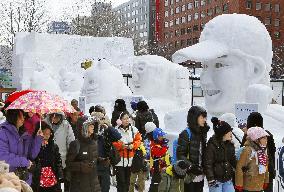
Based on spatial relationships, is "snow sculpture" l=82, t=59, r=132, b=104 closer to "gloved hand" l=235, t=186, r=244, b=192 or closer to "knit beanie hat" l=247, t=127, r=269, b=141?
"gloved hand" l=235, t=186, r=244, b=192

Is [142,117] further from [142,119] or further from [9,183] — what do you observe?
[9,183]

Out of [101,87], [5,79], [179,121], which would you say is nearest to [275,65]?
[5,79]

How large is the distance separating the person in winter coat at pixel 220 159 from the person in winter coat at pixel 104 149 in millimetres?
1560

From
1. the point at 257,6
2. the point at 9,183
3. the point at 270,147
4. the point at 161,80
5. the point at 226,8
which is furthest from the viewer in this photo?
the point at 226,8

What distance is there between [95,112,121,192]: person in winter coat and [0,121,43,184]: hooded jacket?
4.63ft

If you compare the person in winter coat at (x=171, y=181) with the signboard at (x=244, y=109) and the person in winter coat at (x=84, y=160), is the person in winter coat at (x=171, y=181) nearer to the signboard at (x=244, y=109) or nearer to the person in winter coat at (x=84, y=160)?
the person in winter coat at (x=84, y=160)

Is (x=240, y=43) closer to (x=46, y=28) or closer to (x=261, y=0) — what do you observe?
(x=46, y=28)

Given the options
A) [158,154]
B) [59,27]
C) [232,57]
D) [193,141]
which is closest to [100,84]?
[158,154]

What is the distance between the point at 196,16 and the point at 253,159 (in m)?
74.0

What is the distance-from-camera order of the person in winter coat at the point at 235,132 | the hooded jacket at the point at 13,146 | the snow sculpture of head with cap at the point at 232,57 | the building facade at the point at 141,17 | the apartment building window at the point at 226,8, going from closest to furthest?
1. the hooded jacket at the point at 13,146
2. the person in winter coat at the point at 235,132
3. the snow sculpture of head with cap at the point at 232,57
4. the apartment building window at the point at 226,8
5. the building facade at the point at 141,17

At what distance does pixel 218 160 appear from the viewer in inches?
241

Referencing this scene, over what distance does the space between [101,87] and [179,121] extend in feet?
25.1

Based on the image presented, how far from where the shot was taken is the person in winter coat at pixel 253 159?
19.8 feet

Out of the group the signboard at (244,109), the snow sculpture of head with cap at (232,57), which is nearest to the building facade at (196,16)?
the snow sculpture of head with cap at (232,57)
